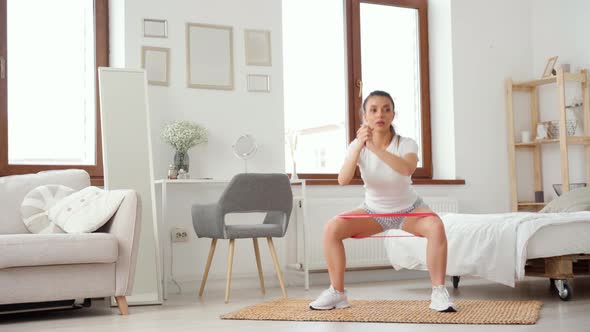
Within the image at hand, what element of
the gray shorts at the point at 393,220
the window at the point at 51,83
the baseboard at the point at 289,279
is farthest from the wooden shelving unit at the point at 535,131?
the window at the point at 51,83

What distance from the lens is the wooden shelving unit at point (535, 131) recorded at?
583cm

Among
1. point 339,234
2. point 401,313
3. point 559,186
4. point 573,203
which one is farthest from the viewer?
point 559,186

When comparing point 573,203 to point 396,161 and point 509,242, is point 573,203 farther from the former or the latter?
point 396,161

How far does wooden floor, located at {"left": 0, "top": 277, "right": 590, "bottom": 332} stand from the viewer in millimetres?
3117

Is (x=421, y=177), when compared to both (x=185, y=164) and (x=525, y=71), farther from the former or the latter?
(x=185, y=164)

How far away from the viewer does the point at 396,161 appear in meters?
3.41

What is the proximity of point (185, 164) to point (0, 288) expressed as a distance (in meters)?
1.59

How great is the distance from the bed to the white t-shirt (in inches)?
30.1

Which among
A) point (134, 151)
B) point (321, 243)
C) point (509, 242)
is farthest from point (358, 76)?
point (509, 242)

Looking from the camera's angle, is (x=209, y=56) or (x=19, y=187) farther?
(x=209, y=56)

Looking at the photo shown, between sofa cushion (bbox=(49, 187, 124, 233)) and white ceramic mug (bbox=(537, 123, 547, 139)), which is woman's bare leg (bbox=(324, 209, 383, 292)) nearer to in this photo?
sofa cushion (bbox=(49, 187, 124, 233))

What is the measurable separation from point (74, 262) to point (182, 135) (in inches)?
52.8

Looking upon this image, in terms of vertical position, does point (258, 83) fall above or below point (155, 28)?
below

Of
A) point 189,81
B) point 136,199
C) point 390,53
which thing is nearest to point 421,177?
point 390,53
